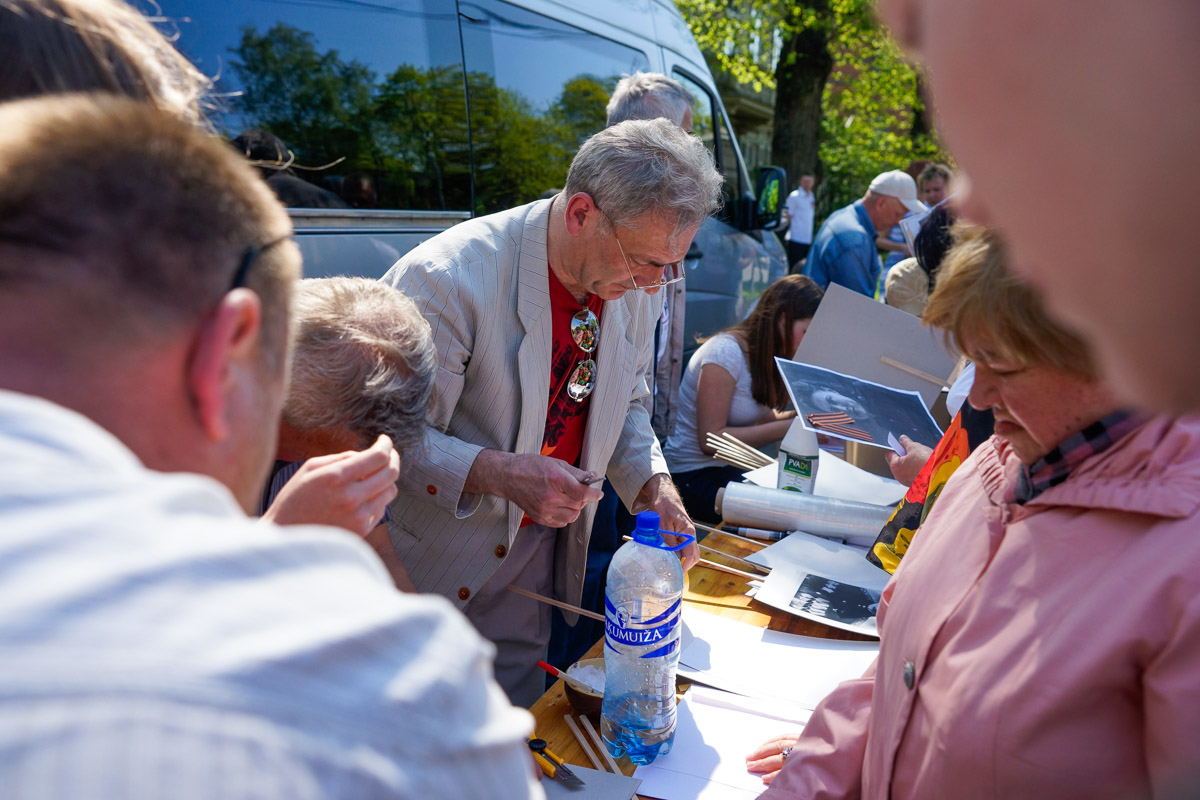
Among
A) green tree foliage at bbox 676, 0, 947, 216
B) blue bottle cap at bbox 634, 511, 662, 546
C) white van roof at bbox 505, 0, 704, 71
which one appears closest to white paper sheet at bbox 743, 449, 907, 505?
blue bottle cap at bbox 634, 511, 662, 546

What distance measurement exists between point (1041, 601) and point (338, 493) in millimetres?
1032

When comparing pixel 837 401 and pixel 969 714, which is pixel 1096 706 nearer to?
pixel 969 714

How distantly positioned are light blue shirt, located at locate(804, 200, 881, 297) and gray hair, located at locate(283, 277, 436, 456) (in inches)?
185

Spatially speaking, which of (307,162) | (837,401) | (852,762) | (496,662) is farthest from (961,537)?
(307,162)

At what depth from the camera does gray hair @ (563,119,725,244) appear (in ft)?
6.95

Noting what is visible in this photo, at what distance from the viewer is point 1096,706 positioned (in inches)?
40.6

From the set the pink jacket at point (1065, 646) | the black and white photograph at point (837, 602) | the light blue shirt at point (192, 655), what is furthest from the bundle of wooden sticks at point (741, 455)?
the light blue shirt at point (192, 655)

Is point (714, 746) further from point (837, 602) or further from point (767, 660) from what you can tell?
point (837, 602)

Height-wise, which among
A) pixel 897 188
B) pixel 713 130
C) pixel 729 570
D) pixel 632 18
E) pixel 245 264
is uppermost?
pixel 632 18

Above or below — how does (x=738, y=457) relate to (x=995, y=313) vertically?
below

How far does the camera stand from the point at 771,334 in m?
3.79

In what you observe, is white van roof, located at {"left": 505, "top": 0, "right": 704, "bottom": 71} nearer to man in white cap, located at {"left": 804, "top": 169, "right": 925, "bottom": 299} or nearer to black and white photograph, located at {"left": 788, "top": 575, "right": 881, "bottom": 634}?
man in white cap, located at {"left": 804, "top": 169, "right": 925, "bottom": 299}

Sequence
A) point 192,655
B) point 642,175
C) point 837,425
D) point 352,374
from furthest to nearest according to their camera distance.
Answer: point 837,425
point 642,175
point 352,374
point 192,655

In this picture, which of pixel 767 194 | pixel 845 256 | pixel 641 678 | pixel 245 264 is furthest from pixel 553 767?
pixel 845 256
